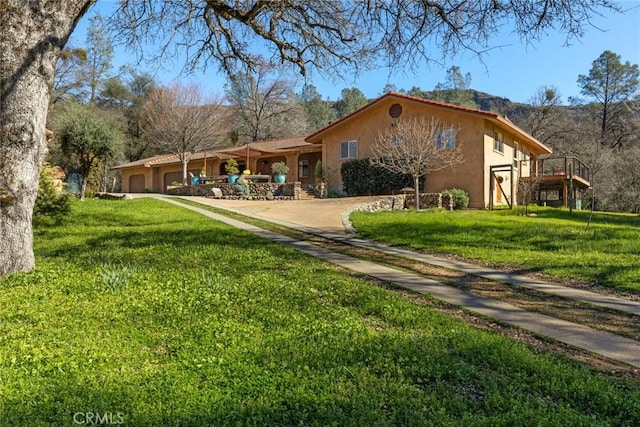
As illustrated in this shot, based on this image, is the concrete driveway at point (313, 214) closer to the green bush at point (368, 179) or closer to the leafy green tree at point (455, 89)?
the green bush at point (368, 179)

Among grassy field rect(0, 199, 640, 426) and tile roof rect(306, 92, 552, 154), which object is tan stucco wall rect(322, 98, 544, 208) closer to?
tile roof rect(306, 92, 552, 154)

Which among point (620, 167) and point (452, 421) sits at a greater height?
point (620, 167)

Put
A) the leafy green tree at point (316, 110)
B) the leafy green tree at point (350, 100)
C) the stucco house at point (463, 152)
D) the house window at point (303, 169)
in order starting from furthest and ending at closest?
the leafy green tree at point (350, 100)
the leafy green tree at point (316, 110)
the house window at point (303, 169)
the stucco house at point (463, 152)

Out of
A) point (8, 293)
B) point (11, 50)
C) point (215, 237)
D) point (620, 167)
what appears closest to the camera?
point (8, 293)

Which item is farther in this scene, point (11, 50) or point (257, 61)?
point (257, 61)

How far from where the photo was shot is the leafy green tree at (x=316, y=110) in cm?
5344

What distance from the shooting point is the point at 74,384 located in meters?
2.94

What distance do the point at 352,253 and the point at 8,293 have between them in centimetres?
561

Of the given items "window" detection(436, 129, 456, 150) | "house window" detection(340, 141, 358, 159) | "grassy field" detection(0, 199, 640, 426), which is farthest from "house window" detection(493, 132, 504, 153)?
"grassy field" detection(0, 199, 640, 426)

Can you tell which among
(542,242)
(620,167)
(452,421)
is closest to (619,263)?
(542,242)

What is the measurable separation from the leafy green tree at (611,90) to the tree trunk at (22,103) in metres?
41.8

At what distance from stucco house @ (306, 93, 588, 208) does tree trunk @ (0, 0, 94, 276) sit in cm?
1841

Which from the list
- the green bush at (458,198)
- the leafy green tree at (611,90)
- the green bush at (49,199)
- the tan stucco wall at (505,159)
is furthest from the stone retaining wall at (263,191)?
the leafy green tree at (611,90)

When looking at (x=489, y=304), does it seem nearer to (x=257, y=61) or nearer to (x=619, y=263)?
(x=619, y=263)
